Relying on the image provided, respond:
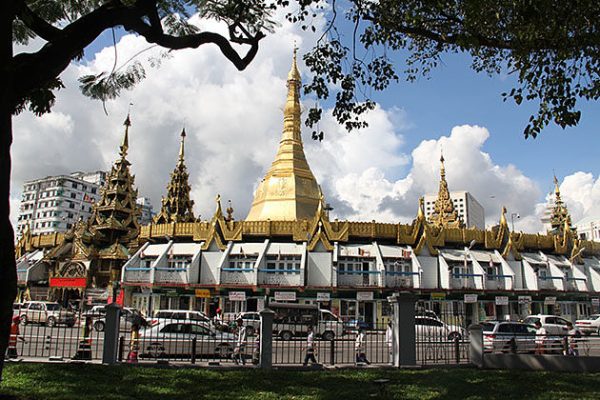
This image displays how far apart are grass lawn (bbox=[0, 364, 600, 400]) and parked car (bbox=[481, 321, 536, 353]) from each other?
334 cm

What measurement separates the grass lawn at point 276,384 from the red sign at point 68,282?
3259cm

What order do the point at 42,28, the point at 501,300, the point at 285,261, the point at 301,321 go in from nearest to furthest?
the point at 42,28
the point at 301,321
the point at 501,300
the point at 285,261

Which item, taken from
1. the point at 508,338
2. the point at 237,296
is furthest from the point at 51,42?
the point at 237,296

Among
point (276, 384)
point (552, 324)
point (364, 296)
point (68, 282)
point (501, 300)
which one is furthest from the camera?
point (68, 282)

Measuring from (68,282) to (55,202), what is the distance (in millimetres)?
63099

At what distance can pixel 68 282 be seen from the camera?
4272 centimetres

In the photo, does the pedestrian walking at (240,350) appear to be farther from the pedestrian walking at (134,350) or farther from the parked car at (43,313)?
the parked car at (43,313)

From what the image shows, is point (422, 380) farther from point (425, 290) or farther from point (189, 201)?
point (189, 201)

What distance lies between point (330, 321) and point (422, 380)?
1411 centimetres

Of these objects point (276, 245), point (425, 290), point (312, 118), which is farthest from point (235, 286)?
point (312, 118)

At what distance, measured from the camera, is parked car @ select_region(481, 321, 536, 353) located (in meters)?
16.1

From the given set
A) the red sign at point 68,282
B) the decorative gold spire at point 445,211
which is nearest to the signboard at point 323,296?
the red sign at point 68,282

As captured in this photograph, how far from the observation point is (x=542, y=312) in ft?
123

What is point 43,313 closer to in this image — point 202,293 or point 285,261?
point 202,293
